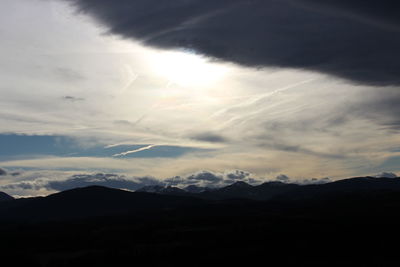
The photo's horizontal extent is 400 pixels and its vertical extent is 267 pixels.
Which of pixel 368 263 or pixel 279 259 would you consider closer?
pixel 368 263

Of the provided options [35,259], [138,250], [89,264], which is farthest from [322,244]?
[35,259]

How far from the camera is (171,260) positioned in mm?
147125

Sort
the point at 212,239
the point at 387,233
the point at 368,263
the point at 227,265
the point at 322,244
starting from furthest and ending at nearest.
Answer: the point at 212,239, the point at 387,233, the point at 322,244, the point at 227,265, the point at 368,263

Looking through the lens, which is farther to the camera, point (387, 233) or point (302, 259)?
point (387, 233)

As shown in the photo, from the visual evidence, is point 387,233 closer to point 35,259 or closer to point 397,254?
point 397,254

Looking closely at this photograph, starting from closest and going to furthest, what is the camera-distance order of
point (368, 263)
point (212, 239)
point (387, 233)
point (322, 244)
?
point (368, 263) < point (322, 244) < point (387, 233) < point (212, 239)

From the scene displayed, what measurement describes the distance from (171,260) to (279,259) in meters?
39.8

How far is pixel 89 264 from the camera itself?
147000 millimetres

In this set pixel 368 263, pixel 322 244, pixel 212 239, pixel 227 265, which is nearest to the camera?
pixel 368 263

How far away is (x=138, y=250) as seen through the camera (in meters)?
172

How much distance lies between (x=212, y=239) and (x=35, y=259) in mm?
78253

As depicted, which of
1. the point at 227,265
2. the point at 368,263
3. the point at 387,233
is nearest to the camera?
the point at 368,263

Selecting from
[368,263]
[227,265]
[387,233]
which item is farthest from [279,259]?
[387,233]

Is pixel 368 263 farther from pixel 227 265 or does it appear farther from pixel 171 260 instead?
pixel 171 260
